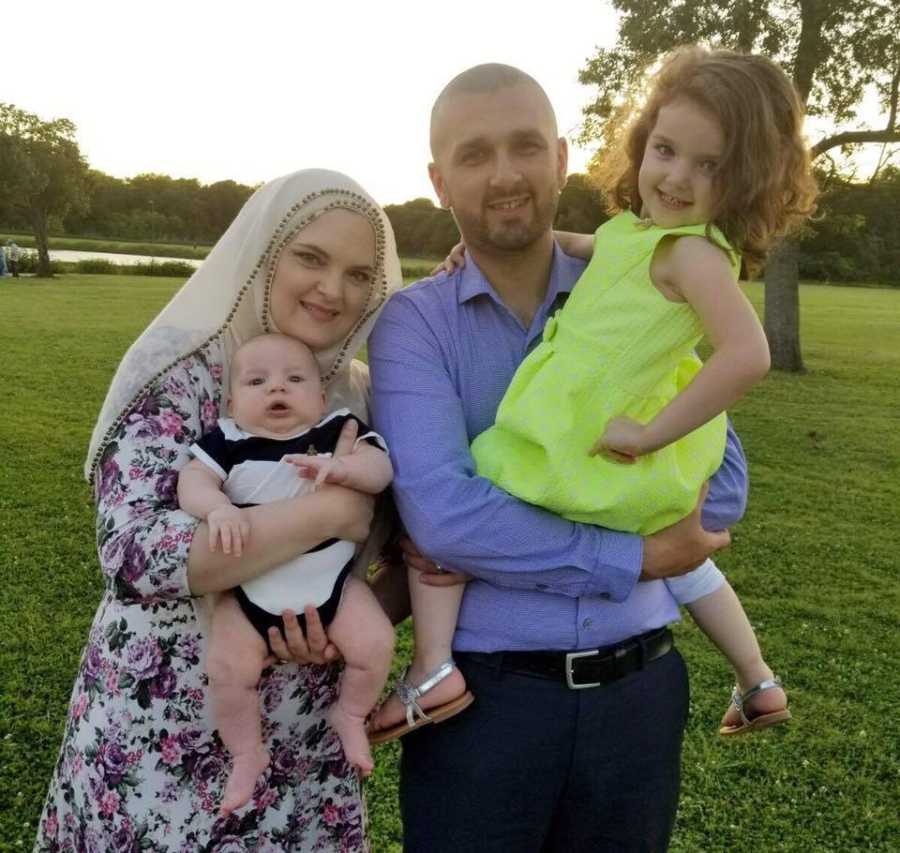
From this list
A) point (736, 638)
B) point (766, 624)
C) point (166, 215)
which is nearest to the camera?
point (736, 638)

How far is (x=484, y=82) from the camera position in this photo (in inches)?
81.7

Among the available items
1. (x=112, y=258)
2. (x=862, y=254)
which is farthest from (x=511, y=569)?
(x=862, y=254)

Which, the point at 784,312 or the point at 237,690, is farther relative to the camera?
the point at 784,312

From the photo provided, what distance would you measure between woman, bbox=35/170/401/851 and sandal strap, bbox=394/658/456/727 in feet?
0.71

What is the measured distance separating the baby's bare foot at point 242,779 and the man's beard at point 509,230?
48.5 inches

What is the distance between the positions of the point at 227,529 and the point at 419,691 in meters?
0.56

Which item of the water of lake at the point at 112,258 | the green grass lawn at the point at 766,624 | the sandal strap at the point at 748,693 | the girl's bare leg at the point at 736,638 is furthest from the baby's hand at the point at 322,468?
the water of lake at the point at 112,258

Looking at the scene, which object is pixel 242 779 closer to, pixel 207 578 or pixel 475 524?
pixel 207 578

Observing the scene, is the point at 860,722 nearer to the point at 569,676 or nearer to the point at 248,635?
the point at 569,676

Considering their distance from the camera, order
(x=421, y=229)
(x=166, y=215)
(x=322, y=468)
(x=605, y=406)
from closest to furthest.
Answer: (x=322, y=468) → (x=605, y=406) → (x=421, y=229) → (x=166, y=215)

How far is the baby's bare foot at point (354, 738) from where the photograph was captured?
1952 mm

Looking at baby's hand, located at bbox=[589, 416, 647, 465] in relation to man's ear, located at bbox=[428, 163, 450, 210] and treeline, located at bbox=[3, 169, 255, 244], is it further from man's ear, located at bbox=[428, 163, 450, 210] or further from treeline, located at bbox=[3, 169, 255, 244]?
treeline, located at bbox=[3, 169, 255, 244]

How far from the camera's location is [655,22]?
13664 mm

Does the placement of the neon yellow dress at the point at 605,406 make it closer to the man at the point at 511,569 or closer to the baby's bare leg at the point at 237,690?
the man at the point at 511,569
